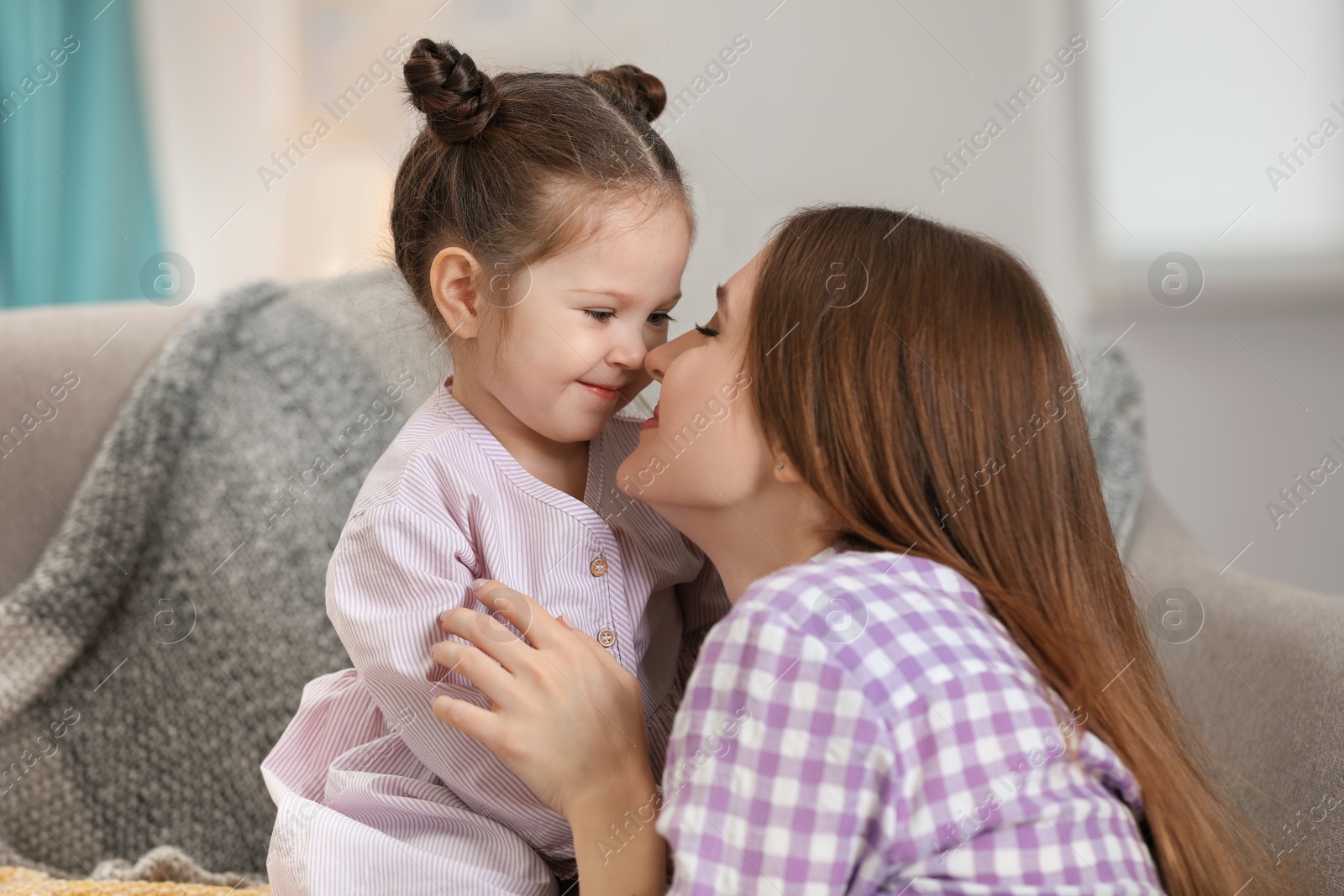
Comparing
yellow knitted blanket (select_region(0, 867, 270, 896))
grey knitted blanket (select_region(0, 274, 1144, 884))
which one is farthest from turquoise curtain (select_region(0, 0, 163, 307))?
yellow knitted blanket (select_region(0, 867, 270, 896))

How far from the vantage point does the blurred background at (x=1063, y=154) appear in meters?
1.79

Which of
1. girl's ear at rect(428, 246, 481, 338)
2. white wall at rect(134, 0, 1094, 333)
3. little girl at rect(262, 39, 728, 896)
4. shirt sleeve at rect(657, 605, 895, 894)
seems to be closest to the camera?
shirt sleeve at rect(657, 605, 895, 894)

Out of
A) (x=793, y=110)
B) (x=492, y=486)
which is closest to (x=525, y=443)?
(x=492, y=486)

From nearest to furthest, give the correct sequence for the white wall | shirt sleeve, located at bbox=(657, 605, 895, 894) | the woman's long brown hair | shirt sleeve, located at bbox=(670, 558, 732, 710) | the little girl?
1. shirt sleeve, located at bbox=(657, 605, 895, 894)
2. the woman's long brown hair
3. the little girl
4. shirt sleeve, located at bbox=(670, 558, 732, 710)
5. the white wall

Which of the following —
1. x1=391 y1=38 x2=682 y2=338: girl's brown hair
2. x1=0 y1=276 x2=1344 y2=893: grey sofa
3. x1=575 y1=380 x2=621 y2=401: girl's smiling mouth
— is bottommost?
x1=0 y1=276 x2=1344 y2=893: grey sofa

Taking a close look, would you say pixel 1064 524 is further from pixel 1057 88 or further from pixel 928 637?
pixel 1057 88

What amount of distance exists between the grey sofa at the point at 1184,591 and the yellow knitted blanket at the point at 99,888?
A: 38cm

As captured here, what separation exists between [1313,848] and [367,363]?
3.92ft

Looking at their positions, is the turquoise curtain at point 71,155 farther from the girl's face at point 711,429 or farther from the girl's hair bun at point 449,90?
the girl's face at point 711,429

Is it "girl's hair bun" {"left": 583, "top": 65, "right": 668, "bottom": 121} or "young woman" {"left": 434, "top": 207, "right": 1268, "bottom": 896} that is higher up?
"girl's hair bun" {"left": 583, "top": 65, "right": 668, "bottom": 121}

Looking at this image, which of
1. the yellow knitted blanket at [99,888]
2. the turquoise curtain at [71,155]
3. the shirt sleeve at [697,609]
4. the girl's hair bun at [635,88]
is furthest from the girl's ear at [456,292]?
the turquoise curtain at [71,155]

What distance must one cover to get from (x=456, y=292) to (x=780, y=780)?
55 cm

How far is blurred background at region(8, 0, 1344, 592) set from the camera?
1.79 meters

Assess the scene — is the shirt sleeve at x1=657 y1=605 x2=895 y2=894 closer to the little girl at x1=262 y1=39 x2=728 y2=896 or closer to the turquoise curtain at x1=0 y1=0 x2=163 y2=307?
the little girl at x1=262 y1=39 x2=728 y2=896
